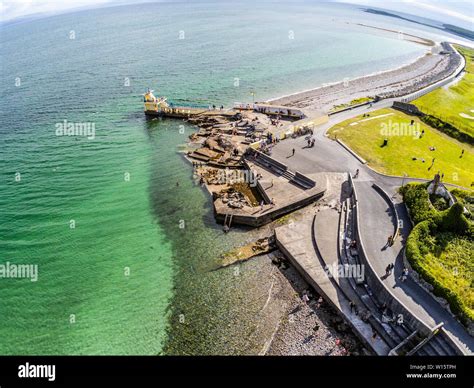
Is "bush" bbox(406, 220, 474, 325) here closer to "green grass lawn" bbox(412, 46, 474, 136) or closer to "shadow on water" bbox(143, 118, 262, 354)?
"shadow on water" bbox(143, 118, 262, 354)

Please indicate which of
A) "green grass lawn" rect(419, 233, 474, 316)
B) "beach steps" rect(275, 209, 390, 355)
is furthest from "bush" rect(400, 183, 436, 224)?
"beach steps" rect(275, 209, 390, 355)

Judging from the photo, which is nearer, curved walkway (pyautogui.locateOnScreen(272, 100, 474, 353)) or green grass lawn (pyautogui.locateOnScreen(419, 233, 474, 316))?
curved walkway (pyautogui.locateOnScreen(272, 100, 474, 353))

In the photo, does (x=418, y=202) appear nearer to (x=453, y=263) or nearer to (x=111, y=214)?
(x=453, y=263)
